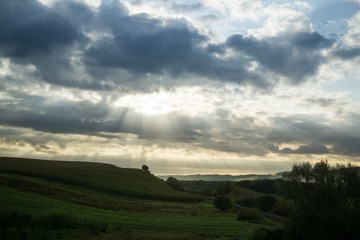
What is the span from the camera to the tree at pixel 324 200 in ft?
172

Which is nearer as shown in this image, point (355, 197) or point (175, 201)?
point (355, 197)

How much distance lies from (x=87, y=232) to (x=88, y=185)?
80.7 meters

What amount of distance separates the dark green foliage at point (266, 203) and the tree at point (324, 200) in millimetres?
83231

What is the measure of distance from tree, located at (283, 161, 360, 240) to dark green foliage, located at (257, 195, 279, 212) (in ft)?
273

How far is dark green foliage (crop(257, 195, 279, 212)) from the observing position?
140500mm

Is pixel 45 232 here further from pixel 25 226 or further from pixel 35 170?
pixel 35 170

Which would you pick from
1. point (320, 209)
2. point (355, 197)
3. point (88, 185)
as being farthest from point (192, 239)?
point (88, 185)

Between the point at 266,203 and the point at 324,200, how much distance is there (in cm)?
8860

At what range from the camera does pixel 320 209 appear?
54344mm

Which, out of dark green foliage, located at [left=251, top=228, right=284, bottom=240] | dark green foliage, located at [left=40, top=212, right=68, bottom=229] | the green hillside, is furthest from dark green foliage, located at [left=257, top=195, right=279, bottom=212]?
dark green foliage, located at [left=40, top=212, right=68, bottom=229]

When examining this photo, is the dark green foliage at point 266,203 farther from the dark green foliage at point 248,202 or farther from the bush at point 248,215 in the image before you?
the bush at point 248,215

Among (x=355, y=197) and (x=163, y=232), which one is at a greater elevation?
(x=355, y=197)

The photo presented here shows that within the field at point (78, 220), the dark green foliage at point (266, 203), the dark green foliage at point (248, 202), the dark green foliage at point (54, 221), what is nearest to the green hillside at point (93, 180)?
the field at point (78, 220)

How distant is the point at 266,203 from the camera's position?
14175 centimetres
